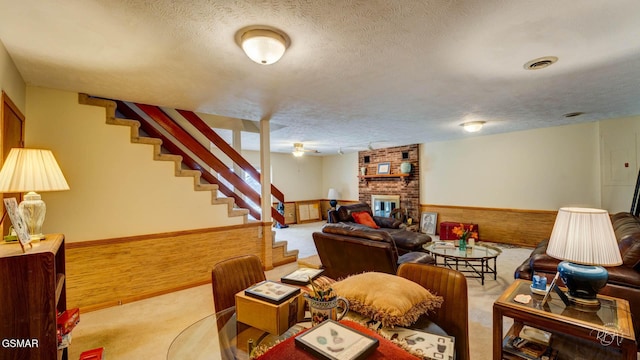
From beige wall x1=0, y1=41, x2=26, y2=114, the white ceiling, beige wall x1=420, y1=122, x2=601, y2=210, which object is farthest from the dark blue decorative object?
beige wall x1=420, y1=122, x2=601, y2=210

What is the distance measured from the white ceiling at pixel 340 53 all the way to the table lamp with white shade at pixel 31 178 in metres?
0.79

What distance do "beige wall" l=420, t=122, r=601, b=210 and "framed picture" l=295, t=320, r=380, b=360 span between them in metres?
5.91

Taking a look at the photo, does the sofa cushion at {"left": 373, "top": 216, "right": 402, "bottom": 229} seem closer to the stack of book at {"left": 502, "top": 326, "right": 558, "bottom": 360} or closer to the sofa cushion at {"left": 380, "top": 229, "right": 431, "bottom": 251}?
the sofa cushion at {"left": 380, "top": 229, "right": 431, "bottom": 251}

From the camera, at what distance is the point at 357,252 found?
3.05 m

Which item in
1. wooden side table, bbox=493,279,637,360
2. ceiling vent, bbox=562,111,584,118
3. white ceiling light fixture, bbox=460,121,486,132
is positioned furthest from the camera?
white ceiling light fixture, bbox=460,121,486,132

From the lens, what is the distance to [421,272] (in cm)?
164

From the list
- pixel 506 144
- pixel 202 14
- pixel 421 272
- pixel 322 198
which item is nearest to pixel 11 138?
pixel 202 14

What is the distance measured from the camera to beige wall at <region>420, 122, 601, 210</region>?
473 centimetres

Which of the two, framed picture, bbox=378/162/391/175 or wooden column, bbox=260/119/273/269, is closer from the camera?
wooden column, bbox=260/119/273/269

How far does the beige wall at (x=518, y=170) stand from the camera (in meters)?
4.73

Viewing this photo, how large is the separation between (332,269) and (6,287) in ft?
9.26

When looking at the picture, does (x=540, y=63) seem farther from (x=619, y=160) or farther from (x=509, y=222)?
(x=509, y=222)

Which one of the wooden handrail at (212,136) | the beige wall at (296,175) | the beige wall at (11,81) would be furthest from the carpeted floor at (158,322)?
the beige wall at (296,175)

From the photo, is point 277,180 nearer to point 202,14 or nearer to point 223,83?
point 223,83
